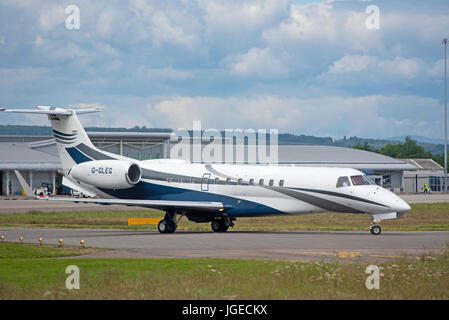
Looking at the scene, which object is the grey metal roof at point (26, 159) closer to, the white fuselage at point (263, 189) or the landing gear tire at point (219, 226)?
the white fuselage at point (263, 189)

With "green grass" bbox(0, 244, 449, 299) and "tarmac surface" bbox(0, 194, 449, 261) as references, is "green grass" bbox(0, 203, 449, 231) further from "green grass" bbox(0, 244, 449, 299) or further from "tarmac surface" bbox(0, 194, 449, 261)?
"green grass" bbox(0, 244, 449, 299)

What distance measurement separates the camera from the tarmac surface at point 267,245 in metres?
22.1

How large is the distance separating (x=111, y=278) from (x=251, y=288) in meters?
3.36

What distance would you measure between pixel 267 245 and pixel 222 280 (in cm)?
983

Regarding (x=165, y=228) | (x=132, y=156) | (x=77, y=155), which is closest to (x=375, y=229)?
(x=165, y=228)

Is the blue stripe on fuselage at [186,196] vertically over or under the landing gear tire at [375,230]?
over

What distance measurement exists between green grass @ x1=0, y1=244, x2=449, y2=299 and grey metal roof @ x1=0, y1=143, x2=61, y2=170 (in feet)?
230

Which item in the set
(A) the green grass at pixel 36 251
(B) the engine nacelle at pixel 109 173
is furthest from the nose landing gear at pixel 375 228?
(A) the green grass at pixel 36 251

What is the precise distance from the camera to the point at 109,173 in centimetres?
3572

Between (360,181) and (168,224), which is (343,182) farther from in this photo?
(168,224)

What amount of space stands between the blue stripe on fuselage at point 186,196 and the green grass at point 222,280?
12970mm

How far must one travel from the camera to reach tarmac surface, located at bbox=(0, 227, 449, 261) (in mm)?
22109

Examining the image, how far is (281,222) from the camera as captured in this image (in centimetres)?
4372
